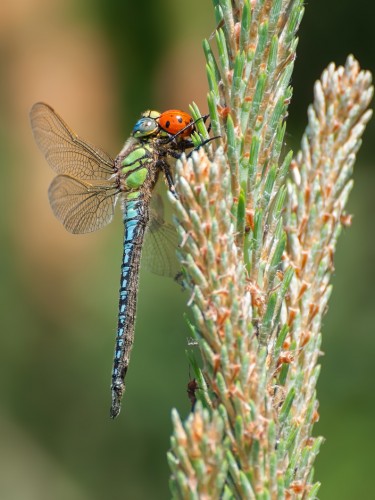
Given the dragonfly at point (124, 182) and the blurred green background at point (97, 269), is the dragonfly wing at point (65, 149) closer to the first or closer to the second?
the dragonfly at point (124, 182)

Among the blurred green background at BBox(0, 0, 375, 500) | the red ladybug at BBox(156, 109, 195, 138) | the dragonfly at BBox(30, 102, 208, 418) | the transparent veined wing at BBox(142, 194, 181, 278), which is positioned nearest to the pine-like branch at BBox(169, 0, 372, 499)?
the red ladybug at BBox(156, 109, 195, 138)

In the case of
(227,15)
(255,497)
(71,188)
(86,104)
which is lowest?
(255,497)

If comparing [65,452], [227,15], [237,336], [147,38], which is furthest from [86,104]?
[237,336]

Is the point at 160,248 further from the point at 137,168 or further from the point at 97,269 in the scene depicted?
the point at 97,269

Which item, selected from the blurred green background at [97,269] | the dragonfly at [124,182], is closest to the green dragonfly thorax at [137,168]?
the dragonfly at [124,182]

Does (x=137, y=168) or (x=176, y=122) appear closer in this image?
(x=176, y=122)

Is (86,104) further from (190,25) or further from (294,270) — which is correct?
(294,270)

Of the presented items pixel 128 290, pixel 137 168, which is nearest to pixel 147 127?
pixel 137 168
